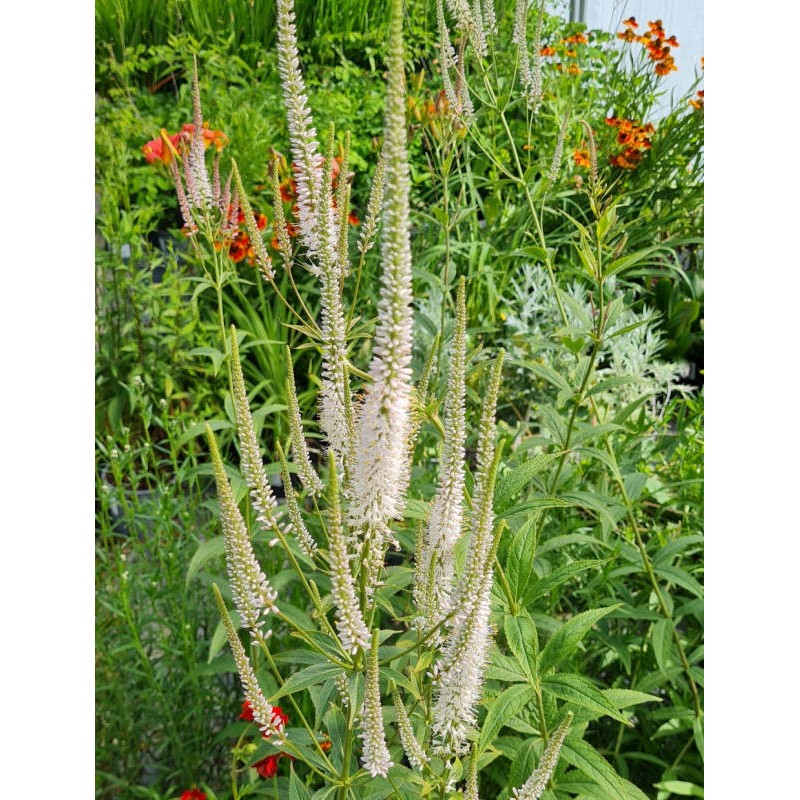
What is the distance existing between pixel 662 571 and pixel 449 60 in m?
0.95

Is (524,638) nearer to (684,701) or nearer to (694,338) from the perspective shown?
(684,701)

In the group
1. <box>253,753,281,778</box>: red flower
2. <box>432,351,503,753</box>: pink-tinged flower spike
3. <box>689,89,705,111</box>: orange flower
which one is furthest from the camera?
<box>689,89,705,111</box>: orange flower

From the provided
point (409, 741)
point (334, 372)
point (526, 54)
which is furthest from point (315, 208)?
point (526, 54)

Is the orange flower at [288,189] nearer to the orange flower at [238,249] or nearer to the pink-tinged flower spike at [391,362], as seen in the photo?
the orange flower at [238,249]

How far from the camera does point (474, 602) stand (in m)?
0.69

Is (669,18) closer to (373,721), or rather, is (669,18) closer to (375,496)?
(375,496)

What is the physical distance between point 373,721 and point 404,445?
241 mm

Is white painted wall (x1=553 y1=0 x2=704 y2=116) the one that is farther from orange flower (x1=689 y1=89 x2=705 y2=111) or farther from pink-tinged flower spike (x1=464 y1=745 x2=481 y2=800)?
pink-tinged flower spike (x1=464 y1=745 x2=481 y2=800)

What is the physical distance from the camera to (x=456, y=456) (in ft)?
2.32

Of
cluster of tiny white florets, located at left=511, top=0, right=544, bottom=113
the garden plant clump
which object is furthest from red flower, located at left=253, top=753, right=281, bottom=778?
cluster of tiny white florets, located at left=511, top=0, right=544, bottom=113

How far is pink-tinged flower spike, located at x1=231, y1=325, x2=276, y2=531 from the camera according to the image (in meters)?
0.69
